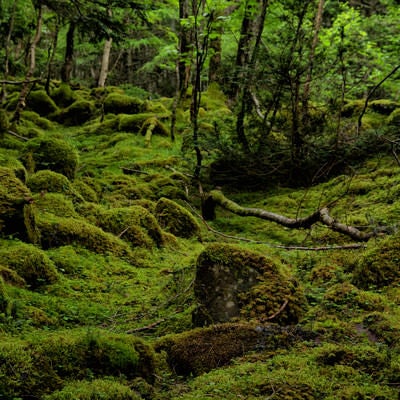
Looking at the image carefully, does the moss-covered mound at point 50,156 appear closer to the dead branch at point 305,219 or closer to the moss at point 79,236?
the moss at point 79,236

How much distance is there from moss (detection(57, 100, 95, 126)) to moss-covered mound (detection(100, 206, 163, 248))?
11288 mm

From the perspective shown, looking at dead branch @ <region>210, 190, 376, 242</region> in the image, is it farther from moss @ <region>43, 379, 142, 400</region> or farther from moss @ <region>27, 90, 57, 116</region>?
moss @ <region>27, 90, 57, 116</region>

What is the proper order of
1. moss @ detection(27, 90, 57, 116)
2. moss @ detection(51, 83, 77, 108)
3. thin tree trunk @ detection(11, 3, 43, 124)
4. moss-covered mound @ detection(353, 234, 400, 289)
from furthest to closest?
moss @ detection(51, 83, 77, 108)
moss @ detection(27, 90, 57, 116)
thin tree trunk @ detection(11, 3, 43, 124)
moss-covered mound @ detection(353, 234, 400, 289)

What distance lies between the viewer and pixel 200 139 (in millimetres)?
9953

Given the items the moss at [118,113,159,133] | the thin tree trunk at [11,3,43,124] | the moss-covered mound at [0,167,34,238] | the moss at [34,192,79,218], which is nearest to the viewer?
the moss-covered mound at [0,167,34,238]

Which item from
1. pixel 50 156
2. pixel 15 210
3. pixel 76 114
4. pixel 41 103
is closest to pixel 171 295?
pixel 15 210

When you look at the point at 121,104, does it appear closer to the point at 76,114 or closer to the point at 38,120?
the point at 76,114

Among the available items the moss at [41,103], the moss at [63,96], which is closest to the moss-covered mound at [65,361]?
the moss at [41,103]

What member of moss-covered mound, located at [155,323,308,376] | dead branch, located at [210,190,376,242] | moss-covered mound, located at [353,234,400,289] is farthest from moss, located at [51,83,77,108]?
moss-covered mound, located at [155,323,308,376]

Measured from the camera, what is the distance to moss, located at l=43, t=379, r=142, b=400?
279 centimetres

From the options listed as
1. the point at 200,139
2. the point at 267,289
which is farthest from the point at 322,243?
the point at 200,139

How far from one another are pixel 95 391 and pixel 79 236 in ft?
13.6

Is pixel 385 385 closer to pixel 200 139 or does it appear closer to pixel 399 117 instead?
pixel 200 139

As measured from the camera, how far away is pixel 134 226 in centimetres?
773
